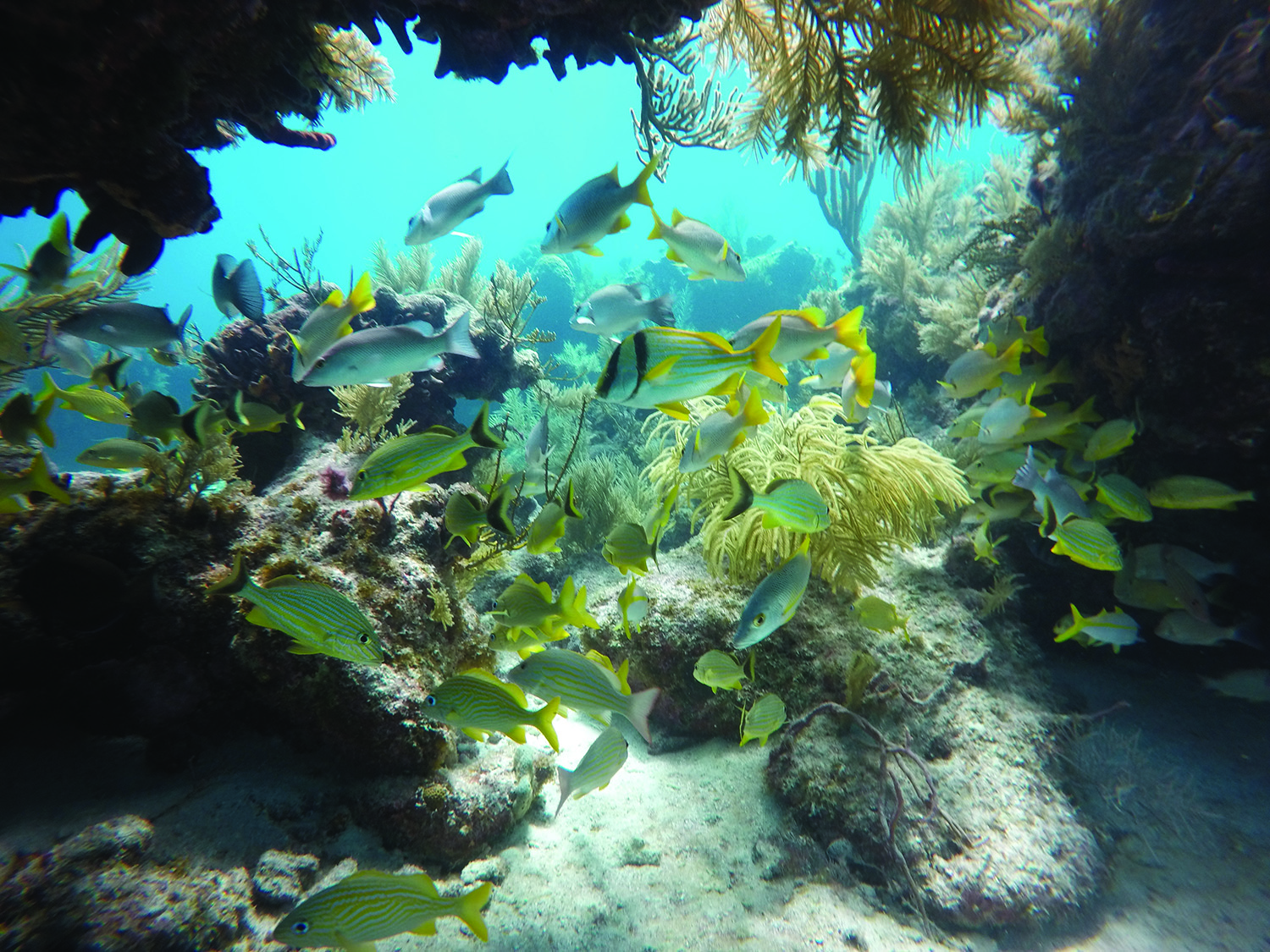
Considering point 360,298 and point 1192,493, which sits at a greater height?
point 360,298

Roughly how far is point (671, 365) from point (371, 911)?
7.26ft

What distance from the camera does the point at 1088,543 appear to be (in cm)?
293

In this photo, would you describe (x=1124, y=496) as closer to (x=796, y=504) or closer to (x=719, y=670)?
(x=796, y=504)

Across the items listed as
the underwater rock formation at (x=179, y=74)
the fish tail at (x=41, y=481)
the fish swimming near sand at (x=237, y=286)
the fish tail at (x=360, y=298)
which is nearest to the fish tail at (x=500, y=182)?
the underwater rock formation at (x=179, y=74)

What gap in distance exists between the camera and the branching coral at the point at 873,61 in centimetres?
350

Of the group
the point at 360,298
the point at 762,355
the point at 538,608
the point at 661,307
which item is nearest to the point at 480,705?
the point at 538,608

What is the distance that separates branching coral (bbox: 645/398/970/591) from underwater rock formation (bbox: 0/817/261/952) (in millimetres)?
3216

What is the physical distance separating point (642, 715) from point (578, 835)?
133cm

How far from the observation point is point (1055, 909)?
267 cm

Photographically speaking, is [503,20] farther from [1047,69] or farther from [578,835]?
[1047,69]

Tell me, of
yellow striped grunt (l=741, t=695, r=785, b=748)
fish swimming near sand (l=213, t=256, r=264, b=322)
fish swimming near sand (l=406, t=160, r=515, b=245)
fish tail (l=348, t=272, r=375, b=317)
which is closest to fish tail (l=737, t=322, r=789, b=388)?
yellow striped grunt (l=741, t=695, r=785, b=748)

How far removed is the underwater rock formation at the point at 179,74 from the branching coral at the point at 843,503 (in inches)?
118

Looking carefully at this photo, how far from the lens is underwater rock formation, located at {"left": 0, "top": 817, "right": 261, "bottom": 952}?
1677mm

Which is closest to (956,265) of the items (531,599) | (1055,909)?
(1055,909)
